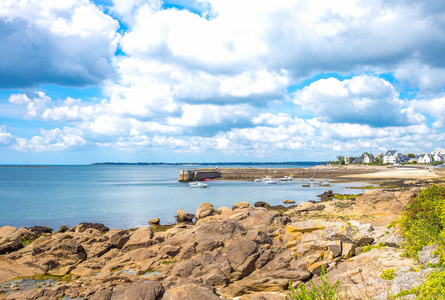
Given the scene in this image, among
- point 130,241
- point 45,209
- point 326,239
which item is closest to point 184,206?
point 45,209

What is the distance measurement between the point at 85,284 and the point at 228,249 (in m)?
8.86

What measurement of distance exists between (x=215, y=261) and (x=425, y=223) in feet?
38.3

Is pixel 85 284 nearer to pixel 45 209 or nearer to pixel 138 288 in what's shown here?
pixel 138 288

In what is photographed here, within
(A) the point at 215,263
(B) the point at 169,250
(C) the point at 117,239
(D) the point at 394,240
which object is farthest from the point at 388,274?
(C) the point at 117,239

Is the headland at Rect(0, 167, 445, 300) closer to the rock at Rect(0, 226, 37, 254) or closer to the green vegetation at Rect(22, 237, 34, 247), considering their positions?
the rock at Rect(0, 226, 37, 254)

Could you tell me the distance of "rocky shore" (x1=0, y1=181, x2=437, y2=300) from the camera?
14.7 meters

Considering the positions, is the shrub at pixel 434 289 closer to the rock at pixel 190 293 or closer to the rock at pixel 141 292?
the rock at pixel 190 293

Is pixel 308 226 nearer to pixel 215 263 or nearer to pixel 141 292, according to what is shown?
pixel 215 263

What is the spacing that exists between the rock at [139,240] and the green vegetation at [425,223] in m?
17.9

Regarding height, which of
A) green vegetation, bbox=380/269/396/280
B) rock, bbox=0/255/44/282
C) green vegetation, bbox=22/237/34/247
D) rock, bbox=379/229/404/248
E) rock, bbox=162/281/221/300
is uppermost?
rock, bbox=379/229/404/248

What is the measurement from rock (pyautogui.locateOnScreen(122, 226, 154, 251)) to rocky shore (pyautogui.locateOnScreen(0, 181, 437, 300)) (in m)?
0.08

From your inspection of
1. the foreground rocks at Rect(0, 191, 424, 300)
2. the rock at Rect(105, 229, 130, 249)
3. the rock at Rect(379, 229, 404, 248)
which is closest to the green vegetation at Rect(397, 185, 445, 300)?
the rock at Rect(379, 229, 404, 248)

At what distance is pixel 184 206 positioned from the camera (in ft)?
194

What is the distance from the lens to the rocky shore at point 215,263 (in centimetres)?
1472
